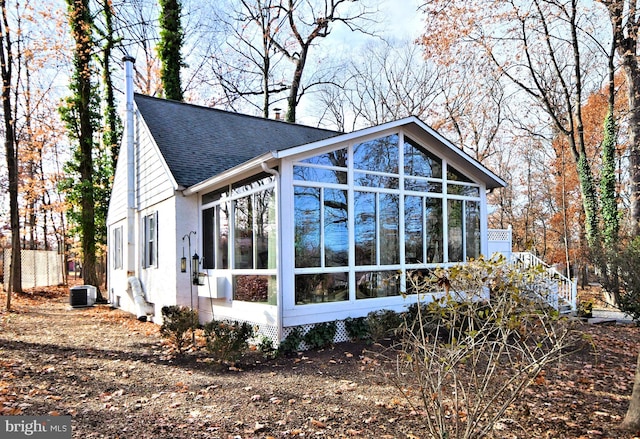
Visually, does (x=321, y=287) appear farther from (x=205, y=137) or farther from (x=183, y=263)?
(x=205, y=137)

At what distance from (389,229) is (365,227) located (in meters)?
0.64

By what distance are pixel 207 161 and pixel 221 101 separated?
1517 cm

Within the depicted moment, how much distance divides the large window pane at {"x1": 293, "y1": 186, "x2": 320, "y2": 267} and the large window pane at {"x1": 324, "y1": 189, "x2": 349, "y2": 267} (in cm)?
20

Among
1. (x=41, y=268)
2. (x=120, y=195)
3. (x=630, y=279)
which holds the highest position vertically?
(x=120, y=195)

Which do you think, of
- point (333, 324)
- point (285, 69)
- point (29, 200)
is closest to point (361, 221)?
point (333, 324)

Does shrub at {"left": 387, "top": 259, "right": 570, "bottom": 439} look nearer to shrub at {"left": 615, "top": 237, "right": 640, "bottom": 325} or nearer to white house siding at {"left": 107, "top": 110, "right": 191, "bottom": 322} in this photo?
white house siding at {"left": 107, "top": 110, "right": 191, "bottom": 322}

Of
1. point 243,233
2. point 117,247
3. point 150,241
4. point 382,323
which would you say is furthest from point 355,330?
point 117,247

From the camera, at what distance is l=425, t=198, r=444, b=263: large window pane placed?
9148 mm

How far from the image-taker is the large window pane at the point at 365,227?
808cm

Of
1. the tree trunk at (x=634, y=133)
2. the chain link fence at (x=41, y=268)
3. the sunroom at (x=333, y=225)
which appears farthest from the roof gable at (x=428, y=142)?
the chain link fence at (x=41, y=268)

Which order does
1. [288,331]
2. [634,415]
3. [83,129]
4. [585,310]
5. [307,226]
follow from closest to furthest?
[634,415]
[288,331]
[307,226]
[585,310]
[83,129]

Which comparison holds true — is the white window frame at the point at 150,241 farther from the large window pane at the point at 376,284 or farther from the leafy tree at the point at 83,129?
the leafy tree at the point at 83,129

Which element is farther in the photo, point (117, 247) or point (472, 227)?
point (117, 247)

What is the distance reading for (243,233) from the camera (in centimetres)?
792
